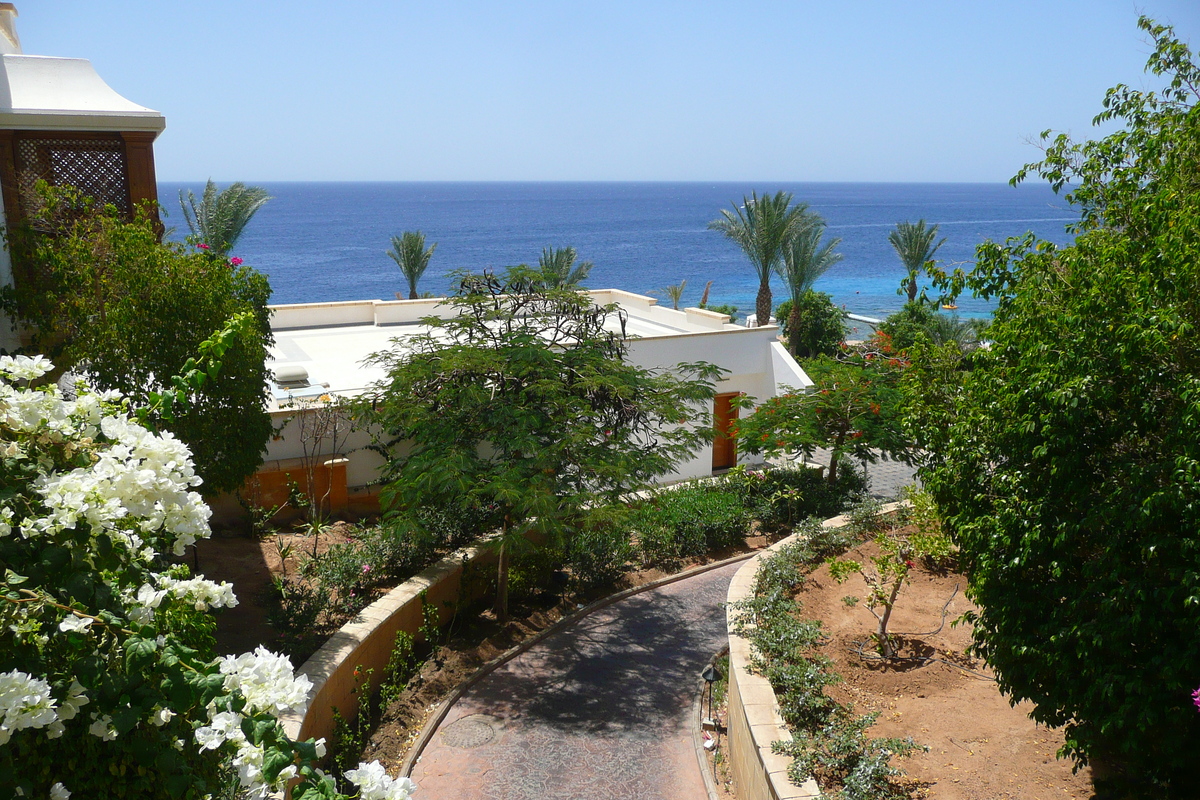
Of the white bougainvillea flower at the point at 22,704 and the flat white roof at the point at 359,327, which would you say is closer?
the white bougainvillea flower at the point at 22,704

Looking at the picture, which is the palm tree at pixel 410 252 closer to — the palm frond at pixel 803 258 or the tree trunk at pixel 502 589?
the palm frond at pixel 803 258

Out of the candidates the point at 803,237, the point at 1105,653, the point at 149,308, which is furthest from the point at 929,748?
the point at 803,237

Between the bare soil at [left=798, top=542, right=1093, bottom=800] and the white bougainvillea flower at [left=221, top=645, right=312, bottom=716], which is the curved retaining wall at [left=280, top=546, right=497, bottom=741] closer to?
the white bougainvillea flower at [left=221, top=645, right=312, bottom=716]

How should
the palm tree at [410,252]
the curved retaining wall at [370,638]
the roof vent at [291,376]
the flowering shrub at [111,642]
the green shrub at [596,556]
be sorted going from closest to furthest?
the flowering shrub at [111,642]
the curved retaining wall at [370,638]
the green shrub at [596,556]
the roof vent at [291,376]
the palm tree at [410,252]

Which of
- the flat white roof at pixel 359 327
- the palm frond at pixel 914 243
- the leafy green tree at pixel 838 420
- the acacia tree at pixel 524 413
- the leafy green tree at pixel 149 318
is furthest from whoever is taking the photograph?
the palm frond at pixel 914 243

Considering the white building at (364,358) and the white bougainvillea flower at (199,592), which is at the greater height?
the white bougainvillea flower at (199,592)

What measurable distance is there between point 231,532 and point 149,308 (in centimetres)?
391

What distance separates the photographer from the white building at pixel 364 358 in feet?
43.5

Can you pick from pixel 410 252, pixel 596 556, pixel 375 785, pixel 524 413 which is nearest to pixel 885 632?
pixel 524 413

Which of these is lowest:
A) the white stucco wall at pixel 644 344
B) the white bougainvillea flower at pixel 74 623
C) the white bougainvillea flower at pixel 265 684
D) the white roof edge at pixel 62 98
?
the white stucco wall at pixel 644 344

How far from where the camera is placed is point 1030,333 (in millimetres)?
5816

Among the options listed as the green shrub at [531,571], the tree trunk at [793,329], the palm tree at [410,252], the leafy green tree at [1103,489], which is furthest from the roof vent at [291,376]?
the tree trunk at [793,329]

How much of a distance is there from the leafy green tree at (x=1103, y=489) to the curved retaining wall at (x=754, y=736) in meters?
1.65

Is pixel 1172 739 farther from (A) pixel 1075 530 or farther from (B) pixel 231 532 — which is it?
(B) pixel 231 532
